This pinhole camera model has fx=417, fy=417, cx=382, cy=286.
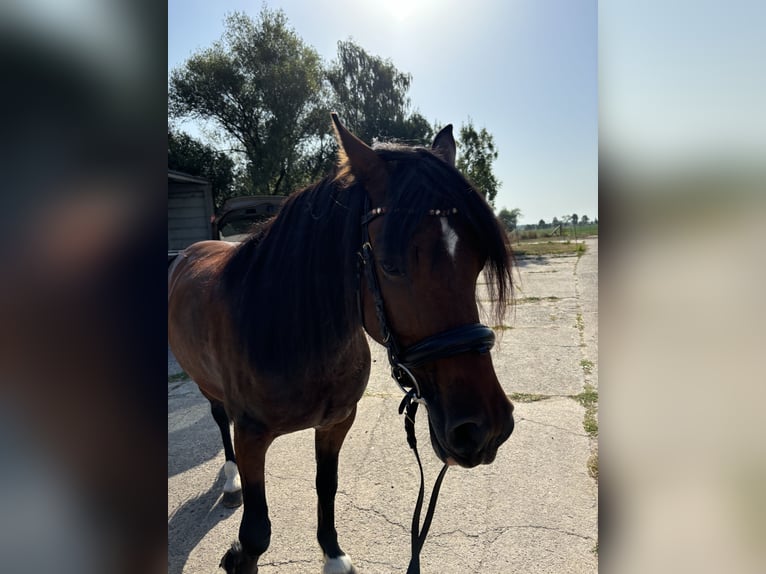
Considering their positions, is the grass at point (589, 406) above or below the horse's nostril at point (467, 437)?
below

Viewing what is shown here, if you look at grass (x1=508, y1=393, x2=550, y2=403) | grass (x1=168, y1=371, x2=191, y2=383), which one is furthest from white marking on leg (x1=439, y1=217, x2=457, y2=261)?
grass (x1=168, y1=371, x2=191, y2=383)

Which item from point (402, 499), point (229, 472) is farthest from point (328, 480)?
point (229, 472)

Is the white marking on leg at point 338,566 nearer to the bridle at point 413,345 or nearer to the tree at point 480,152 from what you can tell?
the bridle at point 413,345

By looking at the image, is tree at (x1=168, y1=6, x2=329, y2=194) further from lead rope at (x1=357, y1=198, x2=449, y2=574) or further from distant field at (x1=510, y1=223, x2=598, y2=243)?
lead rope at (x1=357, y1=198, x2=449, y2=574)

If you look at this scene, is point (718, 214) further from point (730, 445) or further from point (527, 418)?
point (527, 418)

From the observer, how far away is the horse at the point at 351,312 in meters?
1.20

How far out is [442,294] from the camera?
1.20m

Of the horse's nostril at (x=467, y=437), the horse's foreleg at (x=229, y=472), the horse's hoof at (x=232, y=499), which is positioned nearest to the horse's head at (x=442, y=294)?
the horse's nostril at (x=467, y=437)

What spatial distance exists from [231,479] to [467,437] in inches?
91.8

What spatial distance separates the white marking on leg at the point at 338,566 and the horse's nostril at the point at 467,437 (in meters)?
1.33

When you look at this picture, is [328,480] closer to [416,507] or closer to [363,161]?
[416,507]

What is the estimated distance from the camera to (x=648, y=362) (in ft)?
1.65

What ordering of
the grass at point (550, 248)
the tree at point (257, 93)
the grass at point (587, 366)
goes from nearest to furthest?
1. the grass at point (587, 366)
2. the tree at point (257, 93)
3. the grass at point (550, 248)

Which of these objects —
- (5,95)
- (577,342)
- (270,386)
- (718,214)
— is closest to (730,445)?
(718,214)
